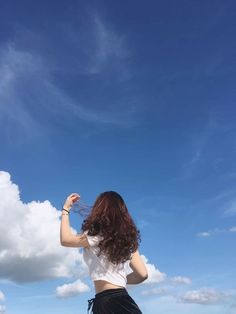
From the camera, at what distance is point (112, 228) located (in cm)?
1080

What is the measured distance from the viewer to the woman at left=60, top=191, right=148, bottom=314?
10.3 meters

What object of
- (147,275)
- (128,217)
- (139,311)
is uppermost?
(128,217)

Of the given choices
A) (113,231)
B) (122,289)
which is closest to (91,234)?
(113,231)

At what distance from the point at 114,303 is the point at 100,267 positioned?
72 cm

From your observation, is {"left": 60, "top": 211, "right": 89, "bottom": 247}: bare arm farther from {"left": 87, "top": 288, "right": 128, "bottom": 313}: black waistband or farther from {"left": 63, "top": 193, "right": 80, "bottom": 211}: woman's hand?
{"left": 87, "top": 288, "right": 128, "bottom": 313}: black waistband

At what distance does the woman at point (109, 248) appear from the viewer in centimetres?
1028

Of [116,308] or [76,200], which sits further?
[76,200]

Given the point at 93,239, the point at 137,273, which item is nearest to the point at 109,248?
the point at 93,239

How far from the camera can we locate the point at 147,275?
1094cm

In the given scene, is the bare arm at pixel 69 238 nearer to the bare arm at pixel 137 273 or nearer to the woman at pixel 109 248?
the woman at pixel 109 248

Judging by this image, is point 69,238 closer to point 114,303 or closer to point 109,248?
point 109,248

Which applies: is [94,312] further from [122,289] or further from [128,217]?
[128,217]

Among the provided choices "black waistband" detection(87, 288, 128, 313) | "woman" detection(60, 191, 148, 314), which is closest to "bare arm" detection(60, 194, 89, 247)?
"woman" detection(60, 191, 148, 314)

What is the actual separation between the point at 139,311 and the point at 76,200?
2.38 m
